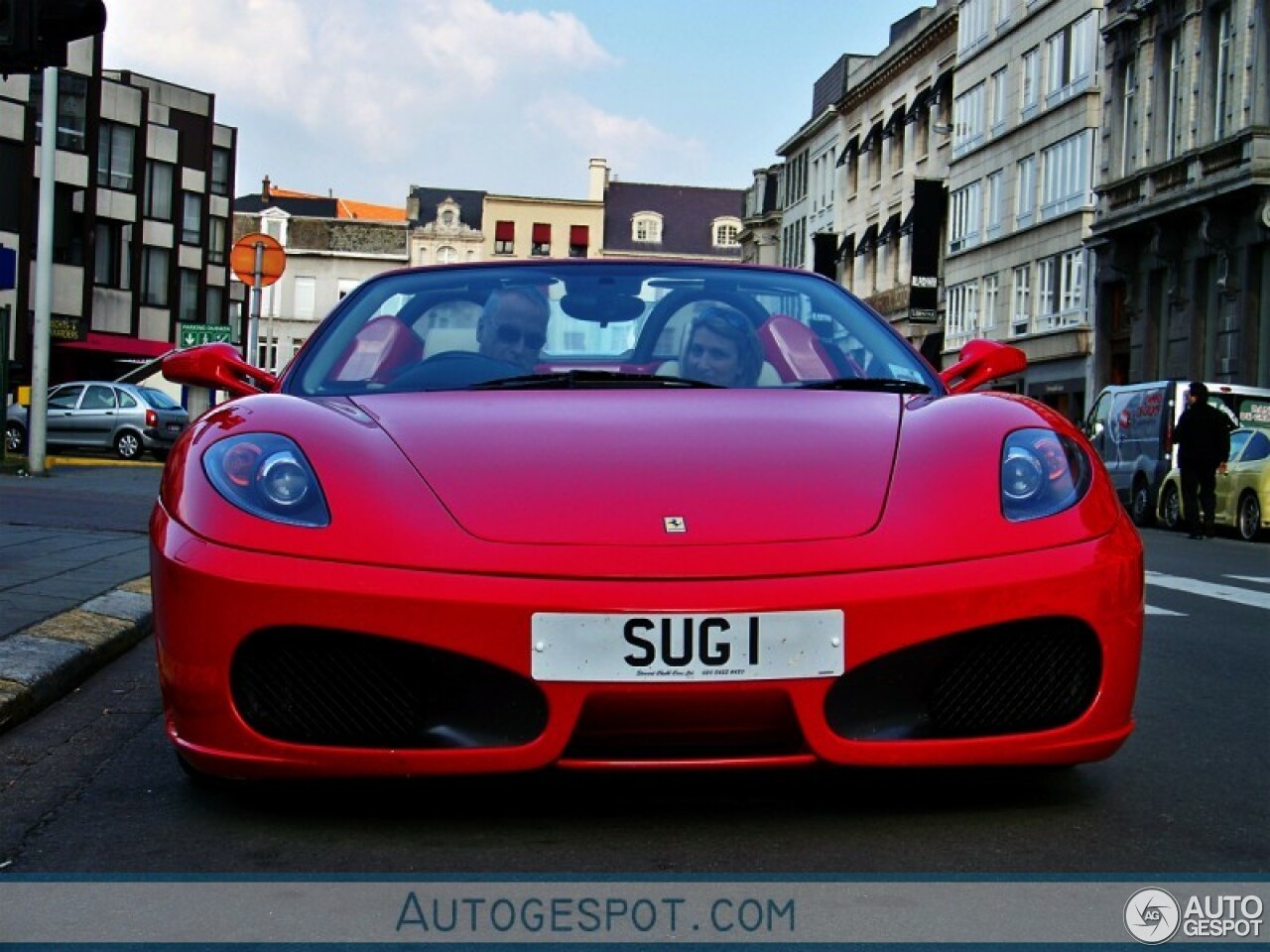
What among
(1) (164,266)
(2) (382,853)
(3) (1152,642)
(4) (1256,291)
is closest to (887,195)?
(1) (164,266)

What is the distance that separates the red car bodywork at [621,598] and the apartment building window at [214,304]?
208 feet

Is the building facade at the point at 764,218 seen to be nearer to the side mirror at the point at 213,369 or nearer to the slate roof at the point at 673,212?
the slate roof at the point at 673,212

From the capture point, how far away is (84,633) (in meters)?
5.90

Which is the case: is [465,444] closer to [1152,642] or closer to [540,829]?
[540,829]

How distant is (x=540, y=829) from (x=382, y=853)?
31 centimetres

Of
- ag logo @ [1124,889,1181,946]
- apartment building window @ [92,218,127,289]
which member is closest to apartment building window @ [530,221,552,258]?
apartment building window @ [92,218,127,289]

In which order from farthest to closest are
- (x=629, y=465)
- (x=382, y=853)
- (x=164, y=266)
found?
(x=164, y=266)
(x=629, y=465)
(x=382, y=853)

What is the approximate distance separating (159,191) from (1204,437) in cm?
4829

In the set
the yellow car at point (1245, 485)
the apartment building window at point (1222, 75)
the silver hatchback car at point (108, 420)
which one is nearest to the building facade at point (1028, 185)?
the apartment building window at point (1222, 75)

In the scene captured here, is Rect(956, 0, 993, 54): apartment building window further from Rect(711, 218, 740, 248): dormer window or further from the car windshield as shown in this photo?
Rect(711, 218, 740, 248): dormer window

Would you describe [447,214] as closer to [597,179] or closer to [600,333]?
[597,179]

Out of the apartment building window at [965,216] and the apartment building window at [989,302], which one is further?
the apartment building window at [965,216]

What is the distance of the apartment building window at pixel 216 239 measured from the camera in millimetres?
65688

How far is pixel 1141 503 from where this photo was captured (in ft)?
80.4
